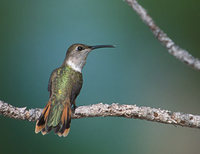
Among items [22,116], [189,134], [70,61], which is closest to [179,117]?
[22,116]

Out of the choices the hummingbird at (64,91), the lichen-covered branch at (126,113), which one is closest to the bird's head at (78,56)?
the hummingbird at (64,91)

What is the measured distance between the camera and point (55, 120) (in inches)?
99.6

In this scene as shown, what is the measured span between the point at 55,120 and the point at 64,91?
366 mm

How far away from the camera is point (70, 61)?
3.16m

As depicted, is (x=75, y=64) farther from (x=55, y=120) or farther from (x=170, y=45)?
(x=170, y=45)

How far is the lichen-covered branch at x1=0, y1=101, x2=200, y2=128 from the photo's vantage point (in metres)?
1.93

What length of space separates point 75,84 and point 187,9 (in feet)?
6.68

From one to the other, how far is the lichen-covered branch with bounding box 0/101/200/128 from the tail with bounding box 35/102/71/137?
10 centimetres

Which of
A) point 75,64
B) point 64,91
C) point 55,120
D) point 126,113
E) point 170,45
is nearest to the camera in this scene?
point 170,45

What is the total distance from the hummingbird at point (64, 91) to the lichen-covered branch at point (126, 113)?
138mm

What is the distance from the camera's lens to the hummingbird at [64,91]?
2.46 m

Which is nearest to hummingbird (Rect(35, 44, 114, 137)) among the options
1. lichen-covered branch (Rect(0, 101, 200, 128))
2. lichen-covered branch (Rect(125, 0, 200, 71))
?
lichen-covered branch (Rect(0, 101, 200, 128))

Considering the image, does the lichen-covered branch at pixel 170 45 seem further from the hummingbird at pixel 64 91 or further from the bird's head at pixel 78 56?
the bird's head at pixel 78 56

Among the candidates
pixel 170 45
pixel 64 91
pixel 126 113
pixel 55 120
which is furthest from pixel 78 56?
pixel 170 45
